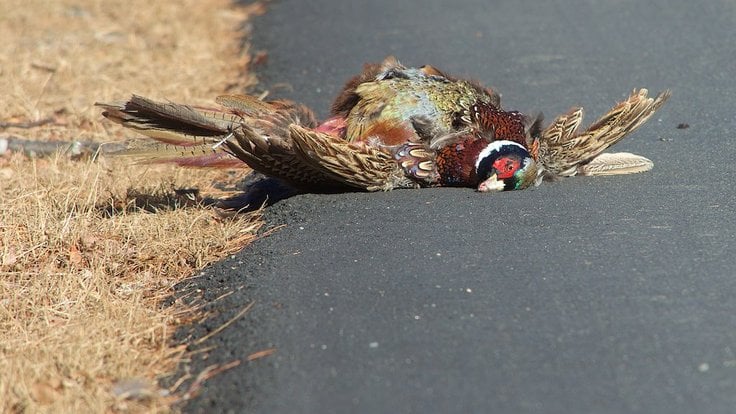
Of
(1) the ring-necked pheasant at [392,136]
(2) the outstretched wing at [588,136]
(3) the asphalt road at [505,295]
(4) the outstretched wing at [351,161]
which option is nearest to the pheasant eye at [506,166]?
(1) the ring-necked pheasant at [392,136]

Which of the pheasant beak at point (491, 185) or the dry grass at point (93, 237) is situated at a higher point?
the pheasant beak at point (491, 185)

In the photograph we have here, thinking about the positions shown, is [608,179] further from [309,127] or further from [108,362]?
[108,362]

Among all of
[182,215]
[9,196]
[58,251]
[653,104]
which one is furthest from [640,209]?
[9,196]

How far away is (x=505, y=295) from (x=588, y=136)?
1.89 meters

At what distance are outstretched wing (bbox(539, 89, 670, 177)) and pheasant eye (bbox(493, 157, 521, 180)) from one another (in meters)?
0.32

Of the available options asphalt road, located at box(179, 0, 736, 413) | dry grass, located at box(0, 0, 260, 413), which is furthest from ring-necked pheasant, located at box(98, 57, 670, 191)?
dry grass, located at box(0, 0, 260, 413)

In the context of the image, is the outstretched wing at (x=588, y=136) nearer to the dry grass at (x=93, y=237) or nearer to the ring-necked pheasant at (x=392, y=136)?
the ring-necked pheasant at (x=392, y=136)

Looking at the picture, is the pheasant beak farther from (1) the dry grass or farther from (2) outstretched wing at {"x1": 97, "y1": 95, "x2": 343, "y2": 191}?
(1) the dry grass

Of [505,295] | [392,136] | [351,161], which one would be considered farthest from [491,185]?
[505,295]

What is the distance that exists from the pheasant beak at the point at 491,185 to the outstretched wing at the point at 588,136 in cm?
38

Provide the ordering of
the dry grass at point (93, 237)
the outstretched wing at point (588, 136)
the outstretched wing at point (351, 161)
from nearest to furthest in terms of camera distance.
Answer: the dry grass at point (93, 237)
the outstretched wing at point (351, 161)
the outstretched wing at point (588, 136)

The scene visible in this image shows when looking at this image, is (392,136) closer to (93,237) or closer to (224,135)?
(224,135)

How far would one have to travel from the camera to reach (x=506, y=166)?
5707mm

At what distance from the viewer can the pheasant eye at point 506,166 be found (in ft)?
18.6
